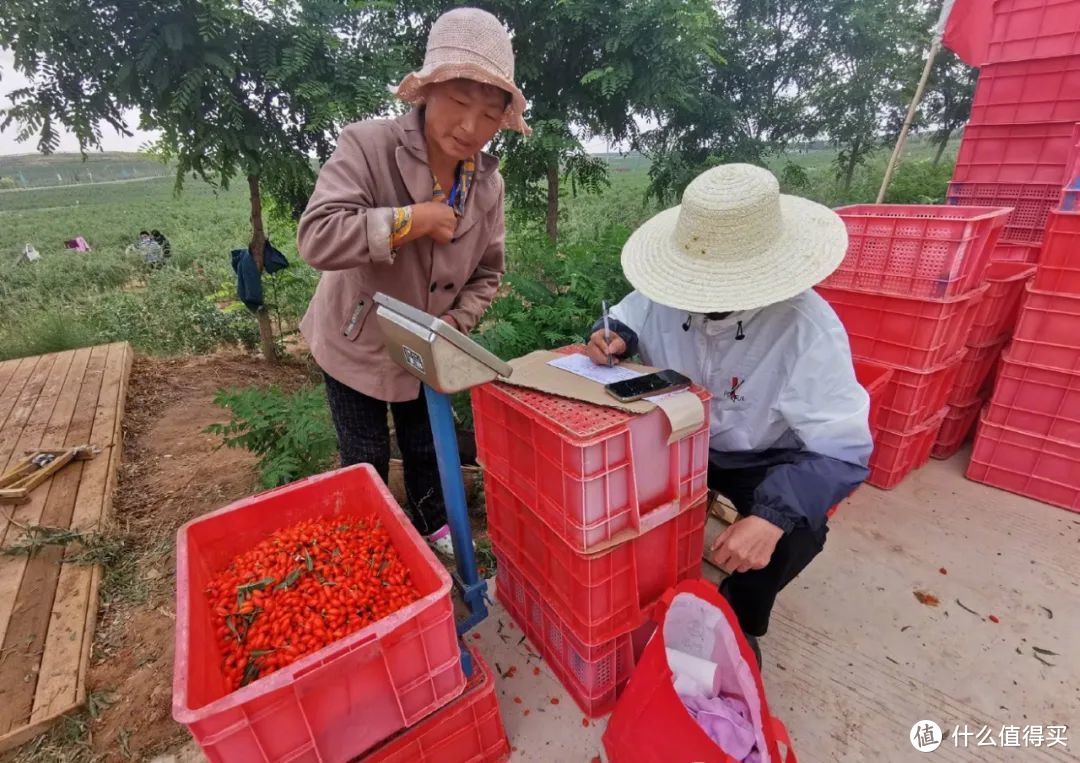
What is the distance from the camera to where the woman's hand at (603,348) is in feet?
5.43

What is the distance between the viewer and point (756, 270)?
1422mm

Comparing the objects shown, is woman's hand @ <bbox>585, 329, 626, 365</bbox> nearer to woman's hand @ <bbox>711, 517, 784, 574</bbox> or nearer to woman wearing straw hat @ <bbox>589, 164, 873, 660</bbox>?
woman wearing straw hat @ <bbox>589, 164, 873, 660</bbox>

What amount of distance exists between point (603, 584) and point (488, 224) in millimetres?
1323

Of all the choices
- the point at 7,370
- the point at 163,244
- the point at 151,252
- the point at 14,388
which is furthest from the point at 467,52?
the point at 163,244

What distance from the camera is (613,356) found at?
1713 millimetres

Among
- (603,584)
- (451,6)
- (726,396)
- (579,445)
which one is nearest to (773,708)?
(603,584)

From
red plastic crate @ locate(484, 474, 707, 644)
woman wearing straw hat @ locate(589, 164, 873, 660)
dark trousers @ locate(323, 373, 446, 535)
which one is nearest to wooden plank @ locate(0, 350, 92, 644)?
dark trousers @ locate(323, 373, 446, 535)

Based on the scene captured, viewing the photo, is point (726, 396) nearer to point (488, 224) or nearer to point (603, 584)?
point (603, 584)

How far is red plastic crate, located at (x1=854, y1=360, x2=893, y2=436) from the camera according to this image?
8.00ft

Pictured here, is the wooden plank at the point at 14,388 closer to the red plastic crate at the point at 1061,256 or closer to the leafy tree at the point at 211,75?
the leafy tree at the point at 211,75

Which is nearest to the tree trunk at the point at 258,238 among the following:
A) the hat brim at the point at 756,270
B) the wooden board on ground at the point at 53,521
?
the wooden board on ground at the point at 53,521

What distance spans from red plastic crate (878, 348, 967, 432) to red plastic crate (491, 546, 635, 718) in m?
1.96

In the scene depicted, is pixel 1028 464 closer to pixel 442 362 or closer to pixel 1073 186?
pixel 1073 186

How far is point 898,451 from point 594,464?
2293 millimetres
